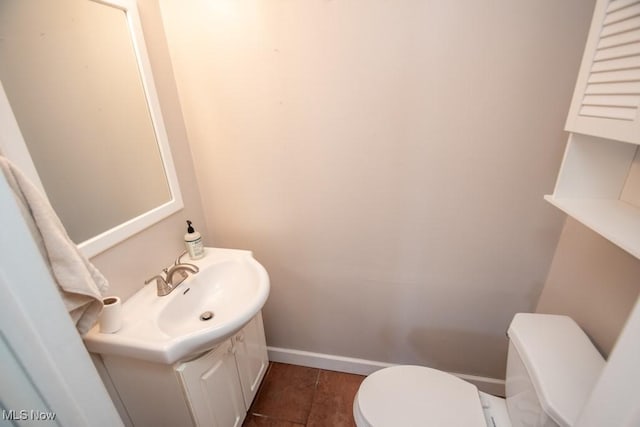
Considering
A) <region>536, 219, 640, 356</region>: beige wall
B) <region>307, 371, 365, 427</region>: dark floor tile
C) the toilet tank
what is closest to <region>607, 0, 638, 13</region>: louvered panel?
<region>536, 219, 640, 356</region>: beige wall

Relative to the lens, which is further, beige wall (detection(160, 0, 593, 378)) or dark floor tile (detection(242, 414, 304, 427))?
dark floor tile (detection(242, 414, 304, 427))

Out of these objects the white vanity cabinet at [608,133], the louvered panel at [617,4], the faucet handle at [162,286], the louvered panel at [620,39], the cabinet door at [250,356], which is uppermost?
the louvered panel at [617,4]

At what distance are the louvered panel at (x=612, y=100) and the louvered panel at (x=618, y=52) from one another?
0.28 ft

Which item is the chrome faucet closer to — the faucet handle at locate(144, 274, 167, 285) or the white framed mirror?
the faucet handle at locate(144, 274, 167, 285)

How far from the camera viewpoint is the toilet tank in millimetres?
705

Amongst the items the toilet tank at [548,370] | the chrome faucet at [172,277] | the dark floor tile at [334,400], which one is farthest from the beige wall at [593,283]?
the chrome faucet at [172,277]

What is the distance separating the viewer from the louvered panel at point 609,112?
59cm

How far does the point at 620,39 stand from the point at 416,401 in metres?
1.21

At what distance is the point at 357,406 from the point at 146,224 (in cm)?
108

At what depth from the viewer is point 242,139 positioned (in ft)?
4.11

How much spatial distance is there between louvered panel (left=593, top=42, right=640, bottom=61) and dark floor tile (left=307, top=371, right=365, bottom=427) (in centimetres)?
173

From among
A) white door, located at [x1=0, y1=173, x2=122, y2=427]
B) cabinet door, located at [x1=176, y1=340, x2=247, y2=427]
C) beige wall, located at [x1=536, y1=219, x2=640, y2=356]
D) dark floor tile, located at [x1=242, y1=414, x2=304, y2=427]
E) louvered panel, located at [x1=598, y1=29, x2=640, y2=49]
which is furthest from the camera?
dark floor tile, located at [x1=242, y1=414, x2=304, y2=427]

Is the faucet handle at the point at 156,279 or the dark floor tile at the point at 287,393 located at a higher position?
the faucet handle at the point at 156,279

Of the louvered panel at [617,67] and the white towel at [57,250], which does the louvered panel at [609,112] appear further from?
the white towel at [57,250]
